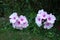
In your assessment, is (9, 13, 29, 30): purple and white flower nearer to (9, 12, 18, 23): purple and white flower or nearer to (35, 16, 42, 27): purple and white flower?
(9, 12, 18, 23): purple and white flower

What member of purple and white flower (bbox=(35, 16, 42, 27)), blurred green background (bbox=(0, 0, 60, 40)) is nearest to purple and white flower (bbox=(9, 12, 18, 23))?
blurred green background (bbox=(0, 0, 60, 40))

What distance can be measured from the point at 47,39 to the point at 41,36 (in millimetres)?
149

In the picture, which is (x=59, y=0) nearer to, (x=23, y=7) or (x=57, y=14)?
(x=57, y=14)

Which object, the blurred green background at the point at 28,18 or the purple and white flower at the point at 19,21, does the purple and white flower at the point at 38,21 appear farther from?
Result: the purple and white flower at the point at 19,21

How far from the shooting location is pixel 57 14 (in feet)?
22.2

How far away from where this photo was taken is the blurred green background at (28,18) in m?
5.64

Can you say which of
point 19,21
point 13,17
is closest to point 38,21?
point 19,21

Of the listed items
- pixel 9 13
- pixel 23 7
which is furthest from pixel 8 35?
pixel 23 7

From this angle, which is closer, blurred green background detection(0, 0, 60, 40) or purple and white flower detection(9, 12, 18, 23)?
blurred green background detection(0, 0, 60, 40)

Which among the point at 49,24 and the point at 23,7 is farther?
the point at 23,7

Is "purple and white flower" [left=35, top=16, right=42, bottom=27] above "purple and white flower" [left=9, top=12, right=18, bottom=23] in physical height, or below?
below

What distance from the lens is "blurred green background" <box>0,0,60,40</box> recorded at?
222 inches

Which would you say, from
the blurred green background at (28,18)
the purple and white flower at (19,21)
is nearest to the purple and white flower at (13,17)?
the purple and white flower at (19,21)

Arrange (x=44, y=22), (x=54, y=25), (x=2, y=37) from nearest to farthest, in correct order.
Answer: (x=2, y=37)
(x=44, y=22)
(x=54, y=25)
